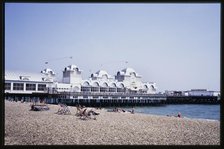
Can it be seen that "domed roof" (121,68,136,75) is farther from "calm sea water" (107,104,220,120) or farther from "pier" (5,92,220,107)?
"calm sea water" (107,104,220,120)

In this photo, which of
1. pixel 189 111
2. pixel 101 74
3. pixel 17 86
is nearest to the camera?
Answer: pixel 189 111

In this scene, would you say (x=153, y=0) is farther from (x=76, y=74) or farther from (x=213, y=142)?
(x=76, y=74)

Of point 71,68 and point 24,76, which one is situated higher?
point 71,68

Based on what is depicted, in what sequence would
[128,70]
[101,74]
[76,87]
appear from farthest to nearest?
[128,70] → [101,74] → [76,87]

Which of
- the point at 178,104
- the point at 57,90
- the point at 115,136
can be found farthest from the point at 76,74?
the point at 115,136

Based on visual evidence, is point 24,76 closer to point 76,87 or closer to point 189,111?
point 76,87

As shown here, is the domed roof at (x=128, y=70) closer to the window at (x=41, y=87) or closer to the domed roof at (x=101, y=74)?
the domed roof at (x=101, y=74)

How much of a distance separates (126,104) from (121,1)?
47.1 metres

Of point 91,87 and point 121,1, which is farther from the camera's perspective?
point 91,87

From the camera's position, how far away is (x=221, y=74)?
4461mm

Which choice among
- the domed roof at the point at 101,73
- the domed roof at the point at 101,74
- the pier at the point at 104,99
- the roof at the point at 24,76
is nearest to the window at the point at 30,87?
the roof at the point at 24,76

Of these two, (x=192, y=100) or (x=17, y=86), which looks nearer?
(x=17, y=86)

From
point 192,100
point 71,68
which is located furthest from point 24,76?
point 192,100

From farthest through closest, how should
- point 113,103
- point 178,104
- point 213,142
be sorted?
point 178,104, point 113,103, point 213,142
